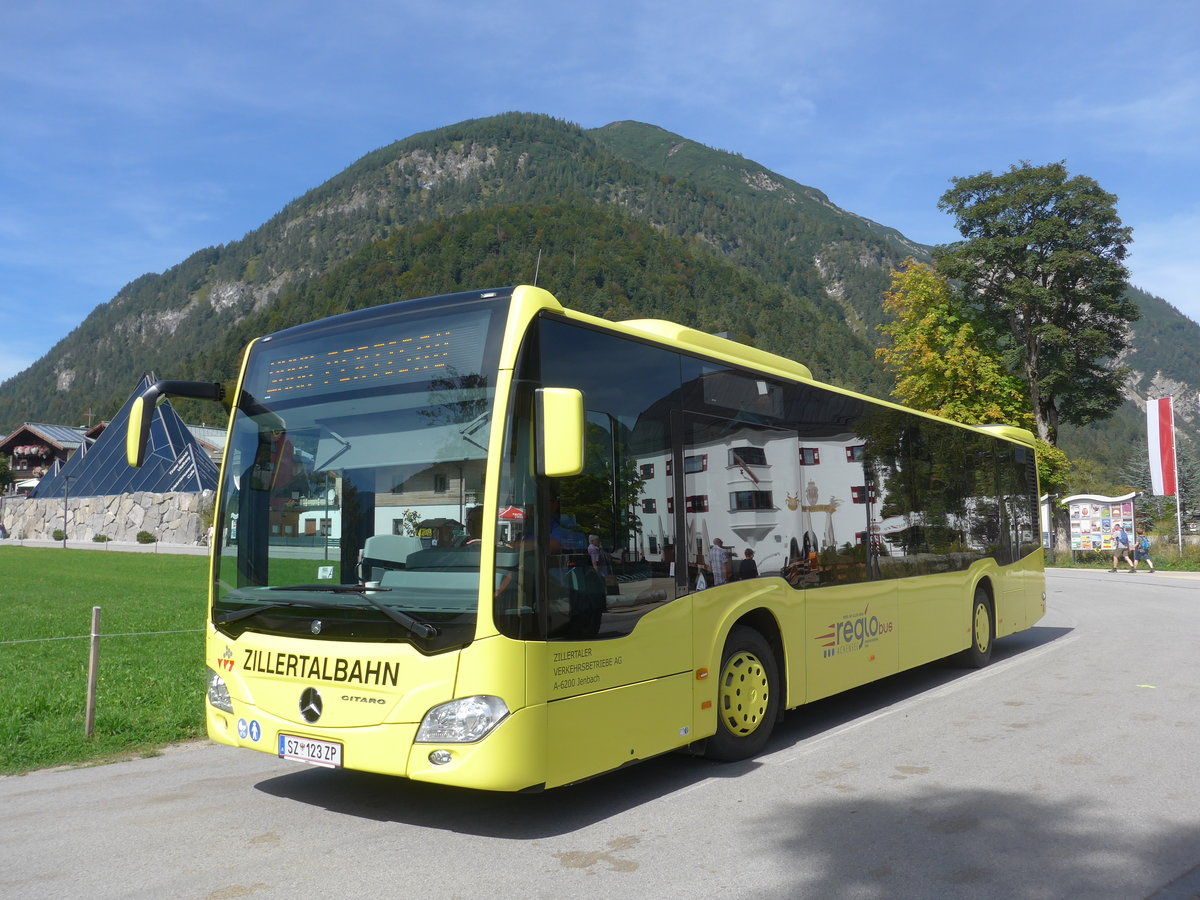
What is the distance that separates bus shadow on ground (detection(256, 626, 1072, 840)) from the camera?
5602 millimetres

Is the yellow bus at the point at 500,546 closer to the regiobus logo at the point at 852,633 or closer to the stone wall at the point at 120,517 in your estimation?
the regiobus logo at the point at 852,633

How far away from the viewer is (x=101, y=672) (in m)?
11.8

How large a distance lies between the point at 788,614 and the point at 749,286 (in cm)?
14180

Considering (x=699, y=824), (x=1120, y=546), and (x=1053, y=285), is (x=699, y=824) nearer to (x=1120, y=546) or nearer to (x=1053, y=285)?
(x=1120, y=546)

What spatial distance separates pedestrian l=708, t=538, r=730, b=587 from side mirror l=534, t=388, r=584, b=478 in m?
1.89

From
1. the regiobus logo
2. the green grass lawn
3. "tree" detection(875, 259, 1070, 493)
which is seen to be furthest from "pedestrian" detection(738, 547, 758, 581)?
"tree" detection(875, 259, 1070, 493)

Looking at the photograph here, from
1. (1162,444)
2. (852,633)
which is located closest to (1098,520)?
(1162,444)

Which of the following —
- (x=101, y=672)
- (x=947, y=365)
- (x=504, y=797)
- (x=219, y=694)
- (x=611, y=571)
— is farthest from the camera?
(x=947, y=365)

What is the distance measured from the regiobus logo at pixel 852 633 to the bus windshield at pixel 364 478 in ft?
12.4

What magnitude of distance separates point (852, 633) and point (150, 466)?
6515 centimetres

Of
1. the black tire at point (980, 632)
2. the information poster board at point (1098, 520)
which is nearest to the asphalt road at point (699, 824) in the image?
the black tire at point (980, 632)

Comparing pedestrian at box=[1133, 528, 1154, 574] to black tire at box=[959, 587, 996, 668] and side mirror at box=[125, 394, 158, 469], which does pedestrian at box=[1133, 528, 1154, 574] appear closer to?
black tire at box=[959, 587, 996, 668]

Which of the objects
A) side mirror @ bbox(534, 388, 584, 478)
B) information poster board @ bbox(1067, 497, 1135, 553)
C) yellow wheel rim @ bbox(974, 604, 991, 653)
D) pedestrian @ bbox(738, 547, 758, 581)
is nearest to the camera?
side mirror @ bbox(534, 388, 584, 478)

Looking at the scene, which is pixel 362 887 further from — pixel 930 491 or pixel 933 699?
pixel 930 491
